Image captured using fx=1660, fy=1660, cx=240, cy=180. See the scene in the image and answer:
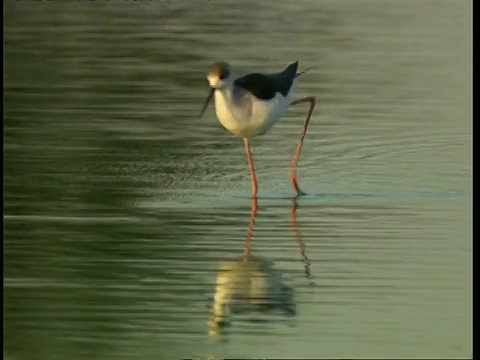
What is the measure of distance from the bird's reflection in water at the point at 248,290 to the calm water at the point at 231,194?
0.08 feet

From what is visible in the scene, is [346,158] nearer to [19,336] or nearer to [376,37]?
[19,336]

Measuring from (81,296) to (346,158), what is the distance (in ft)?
14.3

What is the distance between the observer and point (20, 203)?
1172 cm

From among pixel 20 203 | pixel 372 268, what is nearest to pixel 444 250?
pixel 372 268

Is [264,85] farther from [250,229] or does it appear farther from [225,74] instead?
[250,229]

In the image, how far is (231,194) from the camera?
12273 millimetres

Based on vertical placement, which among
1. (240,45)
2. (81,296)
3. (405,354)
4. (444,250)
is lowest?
(405,354)

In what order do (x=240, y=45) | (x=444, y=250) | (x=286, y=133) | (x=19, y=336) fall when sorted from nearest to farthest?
(x=19, y=336) → (x=444, y=250) → (x=286, y=133) → (x=240, y=45)

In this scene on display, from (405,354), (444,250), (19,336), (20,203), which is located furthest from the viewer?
(20,203)

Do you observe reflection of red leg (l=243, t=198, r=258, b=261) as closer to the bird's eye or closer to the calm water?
the calm water

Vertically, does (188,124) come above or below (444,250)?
above

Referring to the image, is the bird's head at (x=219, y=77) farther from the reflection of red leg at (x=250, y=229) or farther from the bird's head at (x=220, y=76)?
the reflection of red leg at (x=250, y=229)

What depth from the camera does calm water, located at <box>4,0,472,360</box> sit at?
8.78 m

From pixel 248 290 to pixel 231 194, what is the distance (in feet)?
9.64
